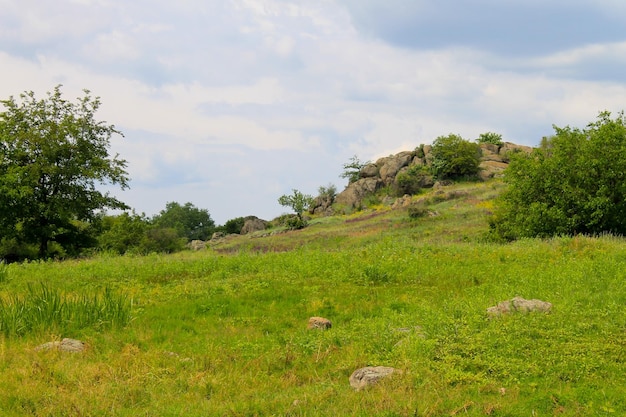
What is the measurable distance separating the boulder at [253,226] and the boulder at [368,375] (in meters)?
63.7

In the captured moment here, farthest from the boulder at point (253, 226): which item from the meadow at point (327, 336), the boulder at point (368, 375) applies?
the boulder at point (368, 375)

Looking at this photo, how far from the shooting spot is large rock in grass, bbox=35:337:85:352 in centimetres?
991

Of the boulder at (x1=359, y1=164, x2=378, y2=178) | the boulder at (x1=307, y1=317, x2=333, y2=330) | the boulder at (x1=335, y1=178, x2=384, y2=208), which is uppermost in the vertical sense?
the boulder at (x1=359, y1=164, x2=378, y2=178)

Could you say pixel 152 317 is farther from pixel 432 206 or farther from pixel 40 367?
pixel 432 206

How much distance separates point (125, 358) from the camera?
948 centimetres

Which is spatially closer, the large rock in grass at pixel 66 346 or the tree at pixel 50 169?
the large rock in grass at pixel 66 346

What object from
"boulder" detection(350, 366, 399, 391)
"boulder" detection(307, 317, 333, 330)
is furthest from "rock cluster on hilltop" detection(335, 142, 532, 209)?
"boulder" detection(350, 366, 399, 391)

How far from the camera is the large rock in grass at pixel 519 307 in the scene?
10859 millimetres

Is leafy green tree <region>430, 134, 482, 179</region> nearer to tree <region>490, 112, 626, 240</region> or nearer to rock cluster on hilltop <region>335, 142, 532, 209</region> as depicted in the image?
rock cluster on hilltop <region>335, 142, 532, 209</region>

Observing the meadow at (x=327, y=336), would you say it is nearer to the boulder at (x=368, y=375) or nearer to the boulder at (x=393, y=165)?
the boulder at (x=368, y=375)

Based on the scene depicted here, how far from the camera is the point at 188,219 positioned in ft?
350

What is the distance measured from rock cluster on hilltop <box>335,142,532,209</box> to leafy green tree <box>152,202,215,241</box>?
3124 cm

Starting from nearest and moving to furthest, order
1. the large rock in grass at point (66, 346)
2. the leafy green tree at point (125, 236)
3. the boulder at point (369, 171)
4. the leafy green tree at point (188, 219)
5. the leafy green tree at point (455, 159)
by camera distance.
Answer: the large rock in grass at point (66, 346) < the leafy green tree at point (125, 236) < the leafy green tree at point (455, 159) < the boulder at point (369, 171) < the leafy green tree at point (188, 219)

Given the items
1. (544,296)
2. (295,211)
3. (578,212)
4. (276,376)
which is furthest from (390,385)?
(295,211)
